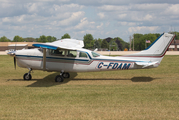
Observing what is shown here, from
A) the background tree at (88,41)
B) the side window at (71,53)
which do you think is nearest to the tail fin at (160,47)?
the side window at (71,53)

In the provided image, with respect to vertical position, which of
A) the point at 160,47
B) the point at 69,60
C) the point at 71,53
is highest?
the point at 160,47

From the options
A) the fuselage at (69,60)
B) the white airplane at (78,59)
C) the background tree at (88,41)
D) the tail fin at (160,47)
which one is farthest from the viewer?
the background tree at (88,41)

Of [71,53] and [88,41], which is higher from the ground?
[88,41]

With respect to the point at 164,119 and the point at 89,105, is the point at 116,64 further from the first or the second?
the point at 164,119

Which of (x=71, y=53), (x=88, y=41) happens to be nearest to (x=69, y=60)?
(x=71, y=53)

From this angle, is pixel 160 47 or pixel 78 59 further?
pixel 78 59

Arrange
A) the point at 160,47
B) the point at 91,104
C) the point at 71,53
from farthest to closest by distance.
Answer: the point at 71,53
the point at 160,47
the point at 91,104

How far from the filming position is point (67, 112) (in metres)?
6.83

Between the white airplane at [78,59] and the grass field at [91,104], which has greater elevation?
the white airplane at [78,59]

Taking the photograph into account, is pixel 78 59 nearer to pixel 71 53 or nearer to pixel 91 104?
pixel 71 53

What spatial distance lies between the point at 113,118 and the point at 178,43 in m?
133

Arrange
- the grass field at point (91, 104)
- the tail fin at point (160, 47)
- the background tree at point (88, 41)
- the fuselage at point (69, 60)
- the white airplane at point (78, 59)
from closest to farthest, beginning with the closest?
the grass field at point (91, 104) < the tail fin at point (160, 47) < the white airplane at point (78, 59) < the fuselage at point (69, 60) < the background tree at point (88, 41)

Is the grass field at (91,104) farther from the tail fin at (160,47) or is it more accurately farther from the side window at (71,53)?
the side window at (71,53)

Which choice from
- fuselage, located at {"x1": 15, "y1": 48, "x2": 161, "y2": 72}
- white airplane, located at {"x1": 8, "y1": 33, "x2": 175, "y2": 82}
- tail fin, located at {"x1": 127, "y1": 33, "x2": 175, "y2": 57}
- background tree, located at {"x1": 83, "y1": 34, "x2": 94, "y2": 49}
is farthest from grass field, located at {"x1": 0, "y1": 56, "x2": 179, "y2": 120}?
background tree, located at {"x1": 83, "y1": 34, "x2": 94, "y2": 49}
